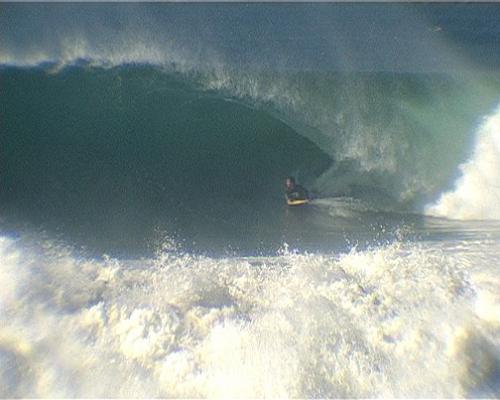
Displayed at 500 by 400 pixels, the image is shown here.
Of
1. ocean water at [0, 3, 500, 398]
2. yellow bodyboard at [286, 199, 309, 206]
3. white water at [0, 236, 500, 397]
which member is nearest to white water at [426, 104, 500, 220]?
ocean water at [0, 3, 500, 398]

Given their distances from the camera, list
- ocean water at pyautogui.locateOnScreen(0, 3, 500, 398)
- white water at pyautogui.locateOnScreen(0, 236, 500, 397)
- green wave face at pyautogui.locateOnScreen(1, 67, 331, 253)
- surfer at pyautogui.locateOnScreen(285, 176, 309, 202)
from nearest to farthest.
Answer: white water at pyautogui.locateOnScreen(0, 236, 500, 397) < ocean water at pyautogui.locateOnScreen(0, 3, 500, 398) < green wave face at pyautogui.locateOnScreen(1, 67, 331, 253) < surfer at pyautogui.locateOnScreen(285, 176, 309, 202)

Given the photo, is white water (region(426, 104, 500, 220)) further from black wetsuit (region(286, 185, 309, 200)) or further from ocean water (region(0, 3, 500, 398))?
black wetsuit (region(286, 185, 309, 200))

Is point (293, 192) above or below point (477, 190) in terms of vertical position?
below

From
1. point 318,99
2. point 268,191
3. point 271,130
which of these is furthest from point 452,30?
point 268,191

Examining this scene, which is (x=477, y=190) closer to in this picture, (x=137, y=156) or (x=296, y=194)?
(x=296, y=194)

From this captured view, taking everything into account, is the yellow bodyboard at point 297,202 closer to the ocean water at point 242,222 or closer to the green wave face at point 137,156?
the ocean water at point 242,222

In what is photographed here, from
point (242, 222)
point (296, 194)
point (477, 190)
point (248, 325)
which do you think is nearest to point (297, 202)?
point (296, 194)

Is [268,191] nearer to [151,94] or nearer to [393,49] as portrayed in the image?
[151,94]
